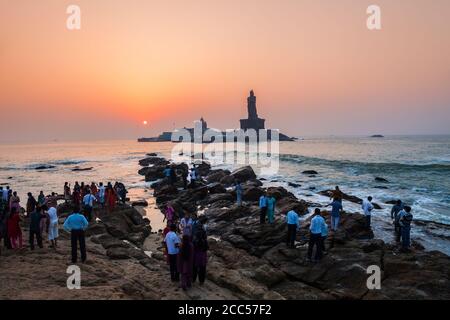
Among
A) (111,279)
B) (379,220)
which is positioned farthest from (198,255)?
(379,220)

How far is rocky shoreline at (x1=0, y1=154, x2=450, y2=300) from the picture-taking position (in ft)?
28.8

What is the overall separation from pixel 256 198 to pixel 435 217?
12.0 meters

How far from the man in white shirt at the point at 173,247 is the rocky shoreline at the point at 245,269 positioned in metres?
0.37

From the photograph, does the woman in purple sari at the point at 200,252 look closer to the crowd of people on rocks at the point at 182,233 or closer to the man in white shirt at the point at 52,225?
the crowd of people on rocks at the point at 182,233

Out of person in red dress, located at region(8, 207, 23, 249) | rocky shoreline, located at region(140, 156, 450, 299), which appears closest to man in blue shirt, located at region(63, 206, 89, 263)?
person in red dress, located at region(8, 207, 23, 249)

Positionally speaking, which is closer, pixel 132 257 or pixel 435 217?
pixel 132 257

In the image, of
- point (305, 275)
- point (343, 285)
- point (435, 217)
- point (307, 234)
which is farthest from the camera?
point (435, 217)

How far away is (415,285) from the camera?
9812 millimetres

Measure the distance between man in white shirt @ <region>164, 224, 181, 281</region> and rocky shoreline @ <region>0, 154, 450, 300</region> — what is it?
374mm

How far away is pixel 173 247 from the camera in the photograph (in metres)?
9.20

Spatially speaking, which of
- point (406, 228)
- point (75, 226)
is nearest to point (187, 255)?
point (75, 226)

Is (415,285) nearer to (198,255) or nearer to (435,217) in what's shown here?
(198,255)

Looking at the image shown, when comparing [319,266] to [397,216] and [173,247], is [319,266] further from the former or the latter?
[397,216]

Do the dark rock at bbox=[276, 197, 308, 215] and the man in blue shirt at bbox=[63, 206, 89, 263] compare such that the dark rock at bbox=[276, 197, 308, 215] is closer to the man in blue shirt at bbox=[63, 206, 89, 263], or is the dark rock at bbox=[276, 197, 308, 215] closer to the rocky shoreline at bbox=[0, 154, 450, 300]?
the rocky shoreline at bbox=[0, 154, 450, 300]
